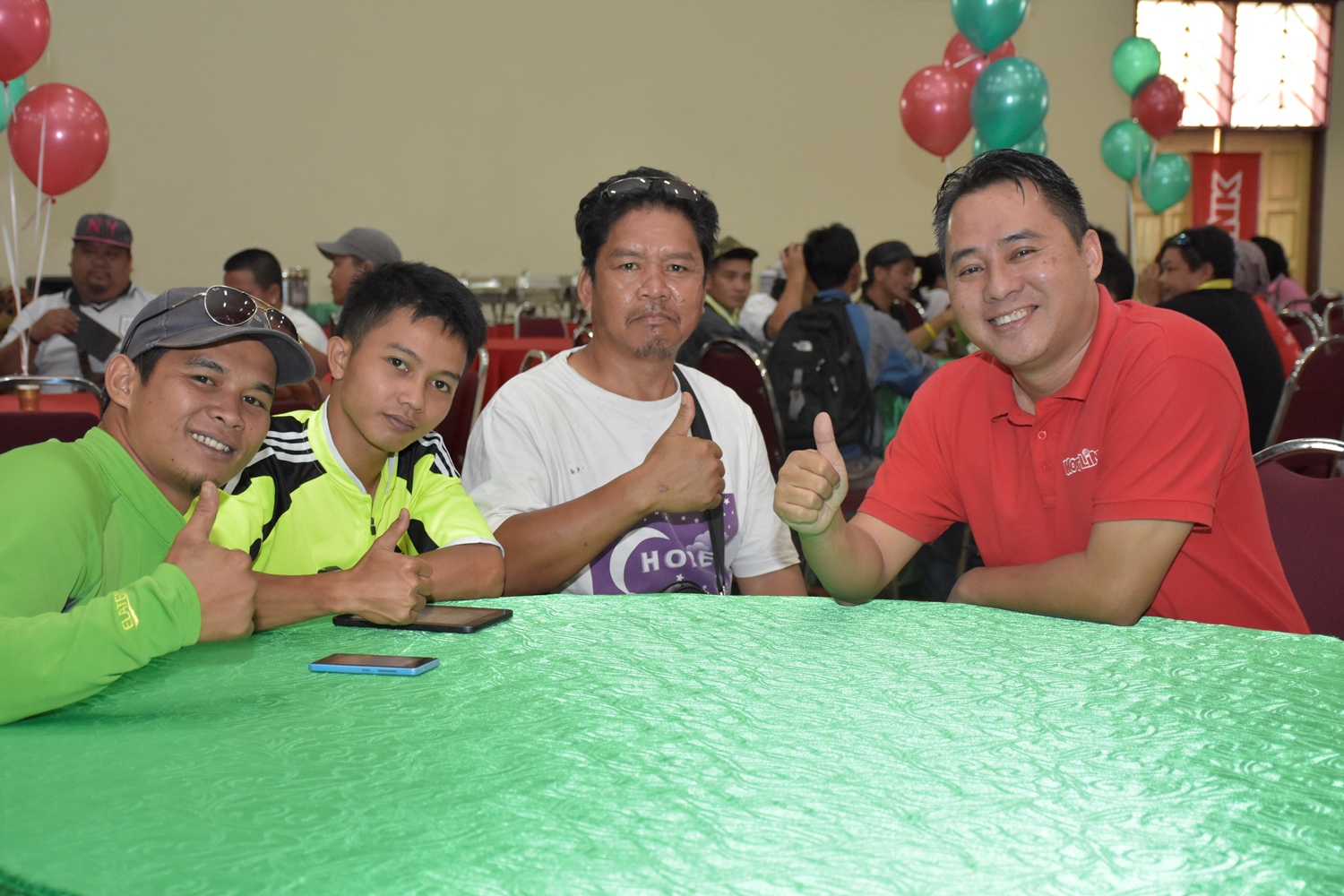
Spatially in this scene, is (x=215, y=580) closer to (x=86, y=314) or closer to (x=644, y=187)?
(x=644, y=187)

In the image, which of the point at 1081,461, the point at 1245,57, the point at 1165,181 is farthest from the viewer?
the point at 1245,57

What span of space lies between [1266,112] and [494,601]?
12130mm

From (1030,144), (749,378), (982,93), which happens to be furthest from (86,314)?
(1030,144)

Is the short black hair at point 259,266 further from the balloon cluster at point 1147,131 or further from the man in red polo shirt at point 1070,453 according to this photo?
the balloon cluster at point 1147,131

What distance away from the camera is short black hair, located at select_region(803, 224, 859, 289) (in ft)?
14.5

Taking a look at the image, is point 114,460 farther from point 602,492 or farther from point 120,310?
point 120,310

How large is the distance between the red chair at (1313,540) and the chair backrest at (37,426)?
2.04 m

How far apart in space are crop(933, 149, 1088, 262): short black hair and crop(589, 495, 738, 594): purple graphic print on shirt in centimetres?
73

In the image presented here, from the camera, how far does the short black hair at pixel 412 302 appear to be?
180 cm

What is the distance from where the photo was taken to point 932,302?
7594 mm

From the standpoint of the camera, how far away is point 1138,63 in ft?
26.9

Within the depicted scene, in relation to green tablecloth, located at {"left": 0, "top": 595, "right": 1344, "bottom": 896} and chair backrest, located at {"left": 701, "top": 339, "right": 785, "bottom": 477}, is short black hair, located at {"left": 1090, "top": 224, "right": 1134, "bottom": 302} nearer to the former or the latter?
chair backrest, located at {"left": 701, "top": 339, "right": 785, "bottom": 477}

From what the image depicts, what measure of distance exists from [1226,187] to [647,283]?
11.2 metres

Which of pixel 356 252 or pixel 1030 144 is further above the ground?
pixel 1030 144
